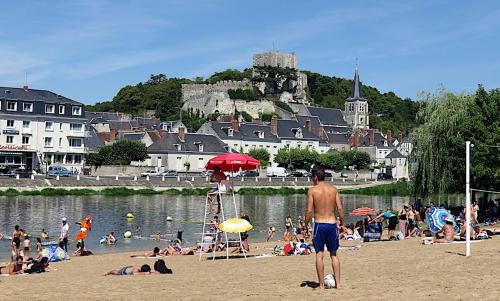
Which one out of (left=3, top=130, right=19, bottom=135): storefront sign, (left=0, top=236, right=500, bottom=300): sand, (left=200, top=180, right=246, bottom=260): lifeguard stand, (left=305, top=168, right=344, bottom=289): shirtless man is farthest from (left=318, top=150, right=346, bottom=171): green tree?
(left=305, top=168, right=344, bottom=289): shirtless man

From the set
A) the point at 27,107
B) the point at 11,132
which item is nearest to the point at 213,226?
the point at 11,132

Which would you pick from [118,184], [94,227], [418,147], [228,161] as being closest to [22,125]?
[118,184]

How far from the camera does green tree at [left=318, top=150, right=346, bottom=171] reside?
303ft

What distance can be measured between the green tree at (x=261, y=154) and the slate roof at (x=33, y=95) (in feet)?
79.6

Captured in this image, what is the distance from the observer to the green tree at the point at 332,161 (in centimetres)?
9231

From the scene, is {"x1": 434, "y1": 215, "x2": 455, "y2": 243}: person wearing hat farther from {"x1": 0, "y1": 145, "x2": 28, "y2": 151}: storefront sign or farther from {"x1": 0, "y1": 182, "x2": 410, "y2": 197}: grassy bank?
{"x1": 0, "y1": 145, "x2": 28, "y2": 151}: storefront sign

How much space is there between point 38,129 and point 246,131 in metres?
31.0

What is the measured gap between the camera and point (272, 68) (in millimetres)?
135000

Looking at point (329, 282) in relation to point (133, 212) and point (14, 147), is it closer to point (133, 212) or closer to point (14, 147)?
point (133, 212)

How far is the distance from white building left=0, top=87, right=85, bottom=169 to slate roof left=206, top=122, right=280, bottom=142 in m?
21.5

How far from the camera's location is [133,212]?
46.4 metres

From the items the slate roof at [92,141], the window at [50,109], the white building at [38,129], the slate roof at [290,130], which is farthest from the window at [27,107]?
the slate roof at [290,130]

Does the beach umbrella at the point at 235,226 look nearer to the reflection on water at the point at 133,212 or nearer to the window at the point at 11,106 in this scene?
the reflection on water at the point at 133,212

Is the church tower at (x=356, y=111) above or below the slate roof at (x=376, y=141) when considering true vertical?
above
